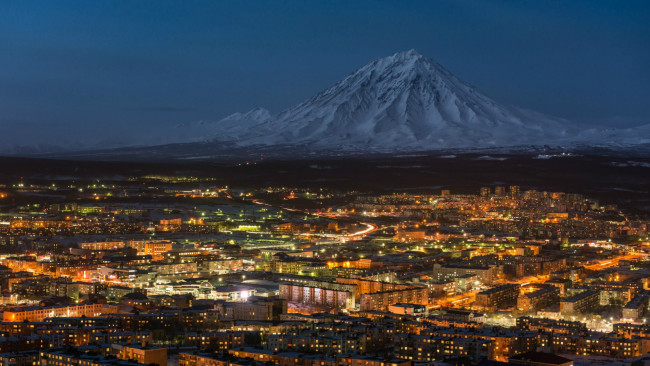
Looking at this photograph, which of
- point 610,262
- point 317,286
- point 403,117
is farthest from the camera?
point 403,117

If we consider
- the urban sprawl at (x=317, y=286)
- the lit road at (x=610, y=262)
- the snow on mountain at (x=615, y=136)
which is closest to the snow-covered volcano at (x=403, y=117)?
the snow on mountain at (x=615, y=136)

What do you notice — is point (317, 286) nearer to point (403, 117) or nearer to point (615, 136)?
point (403, 117)

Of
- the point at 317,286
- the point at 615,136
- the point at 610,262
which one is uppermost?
the point at 615,136

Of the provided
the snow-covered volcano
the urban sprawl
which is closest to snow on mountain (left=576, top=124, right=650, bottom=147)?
the snow-covered volcano

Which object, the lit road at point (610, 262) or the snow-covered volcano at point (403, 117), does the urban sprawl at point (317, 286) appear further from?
the snow-covered volcano at point (403, 117)

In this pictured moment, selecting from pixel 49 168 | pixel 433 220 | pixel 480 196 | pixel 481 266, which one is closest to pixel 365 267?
pixel 481 266

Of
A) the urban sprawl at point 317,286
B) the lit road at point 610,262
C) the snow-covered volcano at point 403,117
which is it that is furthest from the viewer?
the snow-covered volcano at point 403,117

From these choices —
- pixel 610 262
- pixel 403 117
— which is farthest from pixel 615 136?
pixel 610 262

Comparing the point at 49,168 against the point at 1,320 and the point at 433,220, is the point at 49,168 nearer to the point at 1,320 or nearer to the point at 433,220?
the point at 433,220

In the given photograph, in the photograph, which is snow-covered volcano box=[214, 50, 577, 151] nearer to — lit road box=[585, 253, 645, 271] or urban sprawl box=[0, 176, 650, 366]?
urban sprawl box=[0, 176, 650, 366]
